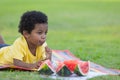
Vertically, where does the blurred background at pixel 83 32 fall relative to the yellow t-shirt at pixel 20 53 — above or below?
below

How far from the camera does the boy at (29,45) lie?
298 inches

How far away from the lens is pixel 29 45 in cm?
778

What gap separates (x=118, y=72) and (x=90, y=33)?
811cm

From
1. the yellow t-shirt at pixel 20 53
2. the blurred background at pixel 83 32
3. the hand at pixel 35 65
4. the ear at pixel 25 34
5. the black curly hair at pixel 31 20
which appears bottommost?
the blurred background at pixel 83 32

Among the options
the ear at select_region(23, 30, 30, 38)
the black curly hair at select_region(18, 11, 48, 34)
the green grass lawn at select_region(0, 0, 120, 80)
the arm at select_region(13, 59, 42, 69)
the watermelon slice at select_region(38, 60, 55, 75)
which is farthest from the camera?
the green grass lawn at select_region(0, 0, 120, 80)

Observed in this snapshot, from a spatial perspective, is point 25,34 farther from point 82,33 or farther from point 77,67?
point 82,33

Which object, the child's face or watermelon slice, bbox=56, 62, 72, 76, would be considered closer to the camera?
watermelon slice, bbox=56, 62, 72, 76

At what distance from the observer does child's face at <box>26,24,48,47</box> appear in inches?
298

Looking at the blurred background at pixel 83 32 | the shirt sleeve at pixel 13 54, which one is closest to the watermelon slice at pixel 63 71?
the shirt sleeve at pixel 13 54

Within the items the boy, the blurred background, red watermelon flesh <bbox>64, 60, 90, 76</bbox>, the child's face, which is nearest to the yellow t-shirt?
the boy

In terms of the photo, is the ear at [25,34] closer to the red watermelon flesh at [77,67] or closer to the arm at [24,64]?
the arm at [24,64]

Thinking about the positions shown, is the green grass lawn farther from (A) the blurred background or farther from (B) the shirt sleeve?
(B) the shirt sleeve

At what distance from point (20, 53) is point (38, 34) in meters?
0.39

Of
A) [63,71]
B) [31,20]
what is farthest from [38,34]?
[63,71]
